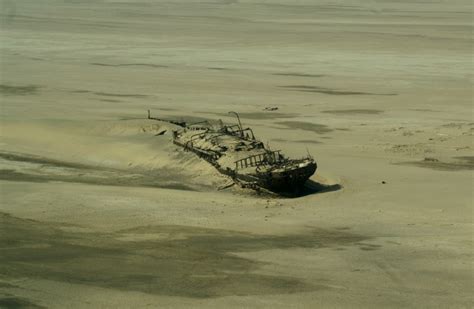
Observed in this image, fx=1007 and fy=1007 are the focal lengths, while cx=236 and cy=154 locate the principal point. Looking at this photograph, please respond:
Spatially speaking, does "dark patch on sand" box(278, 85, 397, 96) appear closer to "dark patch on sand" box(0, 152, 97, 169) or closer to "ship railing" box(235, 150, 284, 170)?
"dark patch on sand" box(0, 152, 97, 169)

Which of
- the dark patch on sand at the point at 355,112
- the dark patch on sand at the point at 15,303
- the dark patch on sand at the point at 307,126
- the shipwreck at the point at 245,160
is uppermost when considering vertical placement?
the dark patch on sand at the point at 15,303

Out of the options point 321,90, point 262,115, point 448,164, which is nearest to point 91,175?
point 448,164

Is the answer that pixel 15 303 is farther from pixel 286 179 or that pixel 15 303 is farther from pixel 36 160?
pixel 36 160

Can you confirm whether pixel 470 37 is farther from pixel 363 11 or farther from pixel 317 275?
pixel 317 275

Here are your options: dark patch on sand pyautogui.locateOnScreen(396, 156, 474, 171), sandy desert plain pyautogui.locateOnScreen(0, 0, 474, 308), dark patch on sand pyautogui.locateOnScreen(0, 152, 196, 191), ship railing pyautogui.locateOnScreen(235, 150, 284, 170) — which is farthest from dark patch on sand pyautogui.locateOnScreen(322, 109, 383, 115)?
ship railing pyautogui.locateOnScreen(235, 150, 284, 170)

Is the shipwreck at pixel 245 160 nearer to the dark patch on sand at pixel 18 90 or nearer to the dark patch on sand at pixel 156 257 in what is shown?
the dark patch on sand at pixel 156 257

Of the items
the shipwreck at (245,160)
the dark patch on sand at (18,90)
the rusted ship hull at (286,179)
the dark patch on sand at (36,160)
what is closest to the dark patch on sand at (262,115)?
the shipwreck at (245,160)
